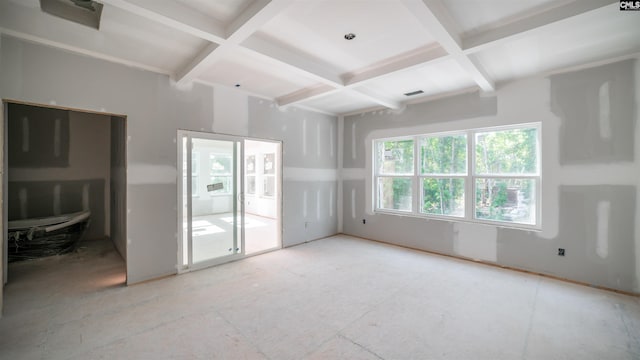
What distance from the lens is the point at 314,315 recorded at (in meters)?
2.62

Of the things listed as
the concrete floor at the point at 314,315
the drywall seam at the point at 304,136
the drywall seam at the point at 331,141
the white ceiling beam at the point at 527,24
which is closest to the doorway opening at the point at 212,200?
the concrete floor at the point at 314,315

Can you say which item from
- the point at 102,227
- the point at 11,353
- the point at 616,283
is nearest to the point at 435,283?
the point at 616,283

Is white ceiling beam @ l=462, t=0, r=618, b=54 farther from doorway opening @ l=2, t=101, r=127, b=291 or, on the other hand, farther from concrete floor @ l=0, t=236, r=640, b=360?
doorway opening @ l=2, t=101, r=127, b=291

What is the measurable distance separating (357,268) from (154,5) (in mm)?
3783

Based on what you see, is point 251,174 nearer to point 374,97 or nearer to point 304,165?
point 304,165

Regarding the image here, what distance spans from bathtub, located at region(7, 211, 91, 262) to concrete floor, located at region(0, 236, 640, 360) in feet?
1.33

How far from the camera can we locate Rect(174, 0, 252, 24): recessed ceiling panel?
2182mm

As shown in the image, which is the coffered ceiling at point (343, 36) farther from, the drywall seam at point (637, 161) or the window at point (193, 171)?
the window at point (193, 171)

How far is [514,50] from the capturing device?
2982 millimetres

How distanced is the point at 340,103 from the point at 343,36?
94.8 inches

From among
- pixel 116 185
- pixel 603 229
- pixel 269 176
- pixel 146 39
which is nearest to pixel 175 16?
pixel 146 39

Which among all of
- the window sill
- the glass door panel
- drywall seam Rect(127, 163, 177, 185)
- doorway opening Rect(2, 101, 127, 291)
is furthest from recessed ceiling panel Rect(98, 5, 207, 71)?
the window sill

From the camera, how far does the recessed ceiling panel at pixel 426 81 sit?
138 inches

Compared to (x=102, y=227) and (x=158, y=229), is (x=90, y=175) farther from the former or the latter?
(x=158, y=229)
